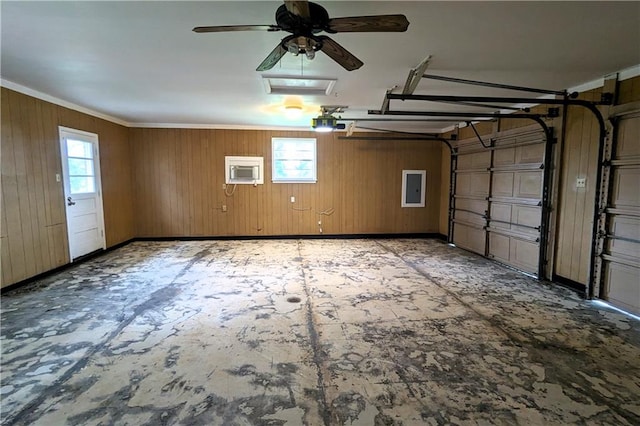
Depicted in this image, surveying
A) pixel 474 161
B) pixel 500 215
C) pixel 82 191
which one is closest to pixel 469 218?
pixel 500 215

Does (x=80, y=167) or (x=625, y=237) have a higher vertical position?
(x=80, y=167)

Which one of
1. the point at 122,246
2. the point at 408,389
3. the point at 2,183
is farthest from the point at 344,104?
the point at 122,246

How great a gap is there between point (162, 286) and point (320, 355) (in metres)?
2.60

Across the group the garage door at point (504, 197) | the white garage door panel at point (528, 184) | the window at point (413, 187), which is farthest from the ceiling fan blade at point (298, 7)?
the window at point (413, 187)

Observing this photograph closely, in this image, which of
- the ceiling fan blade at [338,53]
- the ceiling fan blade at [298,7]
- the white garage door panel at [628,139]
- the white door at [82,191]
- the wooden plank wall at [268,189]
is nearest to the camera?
the ceiling fan blade at [298,7]

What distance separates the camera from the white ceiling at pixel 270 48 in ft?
7.16

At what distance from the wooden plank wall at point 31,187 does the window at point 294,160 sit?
3524mm

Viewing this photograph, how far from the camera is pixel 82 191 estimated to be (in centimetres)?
534

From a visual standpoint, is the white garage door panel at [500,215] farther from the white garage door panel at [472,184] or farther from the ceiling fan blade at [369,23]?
the ceiling fan blade at [369,23]

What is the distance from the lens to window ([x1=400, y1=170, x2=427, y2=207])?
7530 millimetres

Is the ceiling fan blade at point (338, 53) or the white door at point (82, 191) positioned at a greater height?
the ceiling fan blade at point (338, 53)

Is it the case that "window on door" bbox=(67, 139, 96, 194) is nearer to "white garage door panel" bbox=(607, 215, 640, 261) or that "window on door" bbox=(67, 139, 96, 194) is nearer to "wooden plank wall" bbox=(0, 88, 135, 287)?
"wooden plank wall" bbox=(0, 88, 135, 287)

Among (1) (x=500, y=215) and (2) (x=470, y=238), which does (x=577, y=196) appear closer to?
(1) (x=500, y=215)

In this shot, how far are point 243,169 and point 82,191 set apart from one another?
9.59 ft
